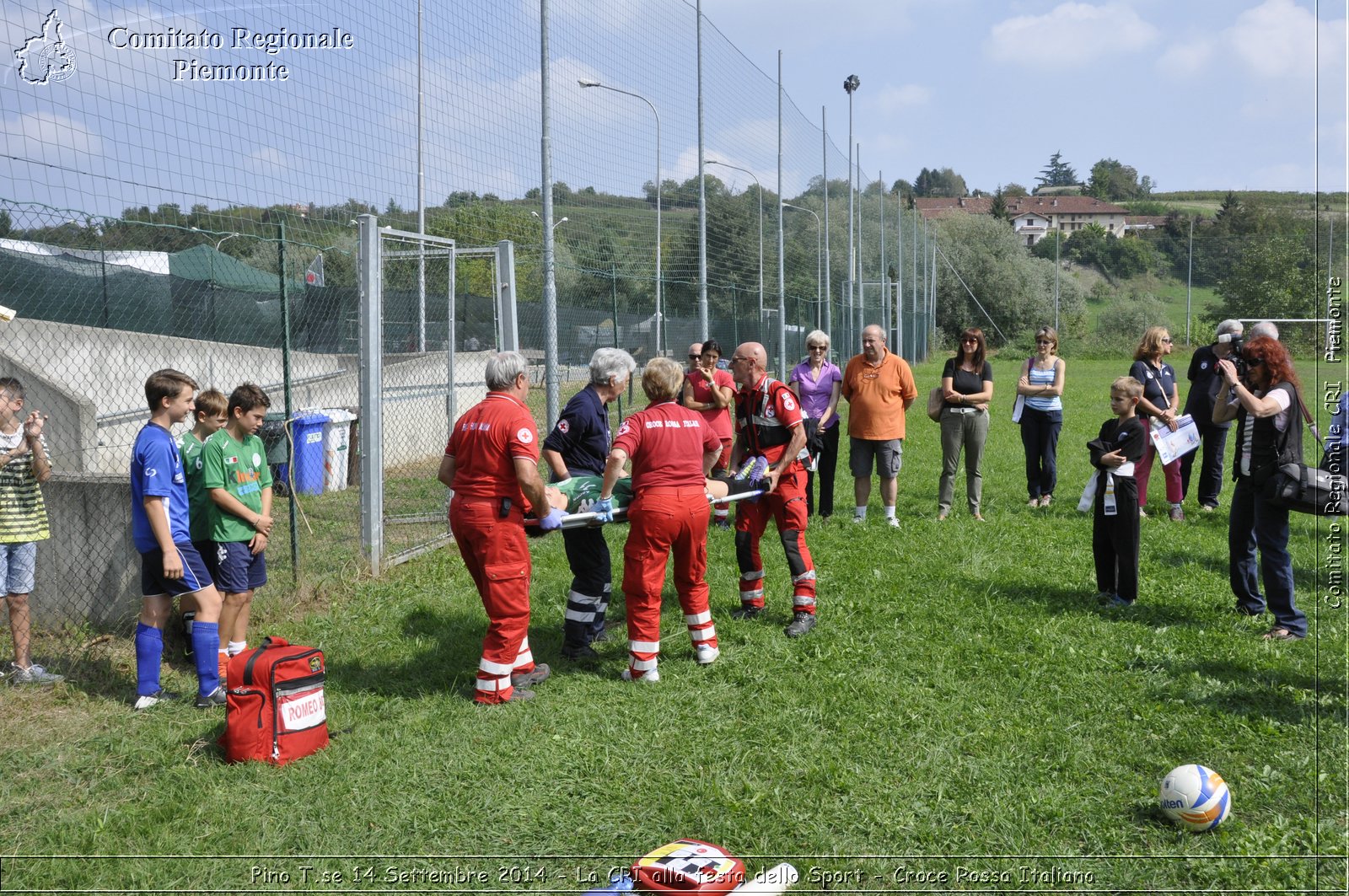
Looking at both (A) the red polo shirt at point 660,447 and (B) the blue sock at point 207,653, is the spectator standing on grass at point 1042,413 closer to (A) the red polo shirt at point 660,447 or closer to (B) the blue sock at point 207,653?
(A) the red polo shirt at point 660,447

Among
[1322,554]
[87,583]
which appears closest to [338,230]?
[87,583]

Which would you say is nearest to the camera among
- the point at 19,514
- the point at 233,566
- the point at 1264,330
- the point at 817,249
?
the point at 19,514

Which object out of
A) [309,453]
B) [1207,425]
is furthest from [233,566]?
[1207,425]

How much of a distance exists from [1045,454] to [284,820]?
858 centimetres

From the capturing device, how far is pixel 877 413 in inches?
370

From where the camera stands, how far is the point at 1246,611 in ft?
21.4

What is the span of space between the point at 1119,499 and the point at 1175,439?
211 cm

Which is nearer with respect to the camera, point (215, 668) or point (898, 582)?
point (215, 668)

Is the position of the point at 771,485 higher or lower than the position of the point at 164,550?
higher

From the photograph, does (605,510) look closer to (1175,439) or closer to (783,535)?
(783,535)

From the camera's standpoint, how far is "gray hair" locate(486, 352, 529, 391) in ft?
17.8

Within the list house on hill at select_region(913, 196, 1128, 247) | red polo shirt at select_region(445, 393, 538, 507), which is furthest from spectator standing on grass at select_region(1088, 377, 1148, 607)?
house on hill at select_region(913, 196, 1128, 247)

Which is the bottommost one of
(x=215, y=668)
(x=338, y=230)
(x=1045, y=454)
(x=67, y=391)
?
(x=215, y=668)

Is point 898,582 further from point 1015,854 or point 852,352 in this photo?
point 852,352
